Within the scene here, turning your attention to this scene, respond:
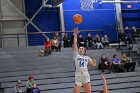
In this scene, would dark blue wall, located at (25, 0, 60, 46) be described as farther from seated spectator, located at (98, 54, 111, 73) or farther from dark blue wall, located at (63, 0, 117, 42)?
seated spectator, located at (98, 54, 111, 73)

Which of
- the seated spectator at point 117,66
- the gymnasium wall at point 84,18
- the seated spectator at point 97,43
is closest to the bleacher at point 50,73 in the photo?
the seated spectator at point 117,66

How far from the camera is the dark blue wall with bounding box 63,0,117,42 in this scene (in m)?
21.9

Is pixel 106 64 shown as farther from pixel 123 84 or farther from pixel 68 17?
pixel 68 17

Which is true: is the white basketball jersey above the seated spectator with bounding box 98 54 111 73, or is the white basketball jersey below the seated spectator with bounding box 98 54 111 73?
above

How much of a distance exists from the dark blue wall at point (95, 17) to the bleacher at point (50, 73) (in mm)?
5294

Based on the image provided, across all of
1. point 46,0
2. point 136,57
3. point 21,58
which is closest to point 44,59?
point 21,58

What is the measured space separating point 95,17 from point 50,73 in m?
9.21

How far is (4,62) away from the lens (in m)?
14.9

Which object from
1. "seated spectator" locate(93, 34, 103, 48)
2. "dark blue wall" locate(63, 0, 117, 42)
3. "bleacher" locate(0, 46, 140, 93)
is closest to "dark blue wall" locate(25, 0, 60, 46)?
"dark blue wall" locate(63, 0, 117, 42)

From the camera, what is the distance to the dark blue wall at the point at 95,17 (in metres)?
21.9

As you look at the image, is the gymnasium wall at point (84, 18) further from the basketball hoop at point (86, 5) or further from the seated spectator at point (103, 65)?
the seated spectator at point (103, 65)

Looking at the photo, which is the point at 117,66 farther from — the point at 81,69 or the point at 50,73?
the point at 81,69

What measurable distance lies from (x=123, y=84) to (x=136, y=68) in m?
2.36

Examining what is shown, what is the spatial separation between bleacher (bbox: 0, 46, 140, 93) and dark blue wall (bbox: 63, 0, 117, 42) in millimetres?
5294
